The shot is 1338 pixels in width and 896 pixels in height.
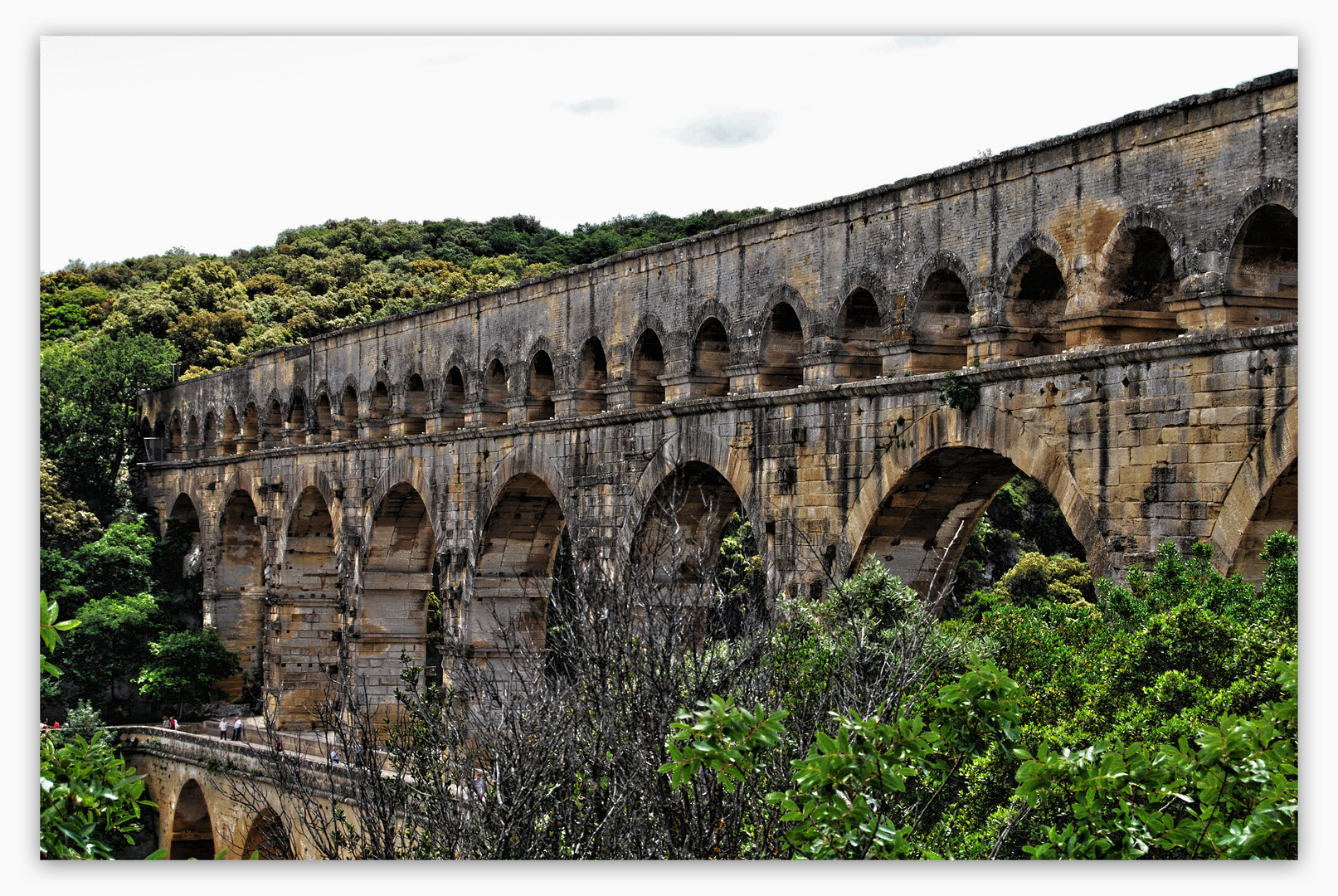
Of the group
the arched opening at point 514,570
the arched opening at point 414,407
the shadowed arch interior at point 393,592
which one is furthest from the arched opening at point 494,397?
the shadowed arch interior at point 393,592

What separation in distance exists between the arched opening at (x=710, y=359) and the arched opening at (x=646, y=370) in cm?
113

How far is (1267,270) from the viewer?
11805 mm

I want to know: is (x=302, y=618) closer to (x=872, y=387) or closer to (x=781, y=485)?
(x=781, y=485)

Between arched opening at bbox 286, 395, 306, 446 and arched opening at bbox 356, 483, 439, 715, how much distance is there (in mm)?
4559

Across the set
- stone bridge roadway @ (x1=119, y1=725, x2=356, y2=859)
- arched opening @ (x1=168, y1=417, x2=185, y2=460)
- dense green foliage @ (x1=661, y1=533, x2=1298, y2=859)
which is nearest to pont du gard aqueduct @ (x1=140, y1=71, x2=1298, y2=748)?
dense green foliage @ (x1=661, y1=533, x2=1298, y2=859)

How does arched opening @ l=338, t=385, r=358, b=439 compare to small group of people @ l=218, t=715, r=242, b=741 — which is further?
arched opening @ l=338, t=385, r=358, b=439

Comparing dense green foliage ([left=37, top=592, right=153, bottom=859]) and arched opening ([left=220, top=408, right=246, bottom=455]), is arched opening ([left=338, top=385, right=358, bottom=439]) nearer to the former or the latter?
arched opening ([left=220, top=408, right=246, bottom=455])

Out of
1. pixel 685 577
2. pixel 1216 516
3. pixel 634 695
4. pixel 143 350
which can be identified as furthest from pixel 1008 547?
pixel 634 695

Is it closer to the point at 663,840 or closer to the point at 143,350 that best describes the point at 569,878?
the point at 663,840

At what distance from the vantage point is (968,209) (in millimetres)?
14266

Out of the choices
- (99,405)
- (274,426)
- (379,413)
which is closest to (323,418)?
(274,426)

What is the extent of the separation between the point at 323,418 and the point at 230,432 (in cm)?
590

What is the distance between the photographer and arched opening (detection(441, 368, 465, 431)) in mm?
24641

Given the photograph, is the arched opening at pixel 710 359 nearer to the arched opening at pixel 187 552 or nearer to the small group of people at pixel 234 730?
the small group of people at pixel 234 730
